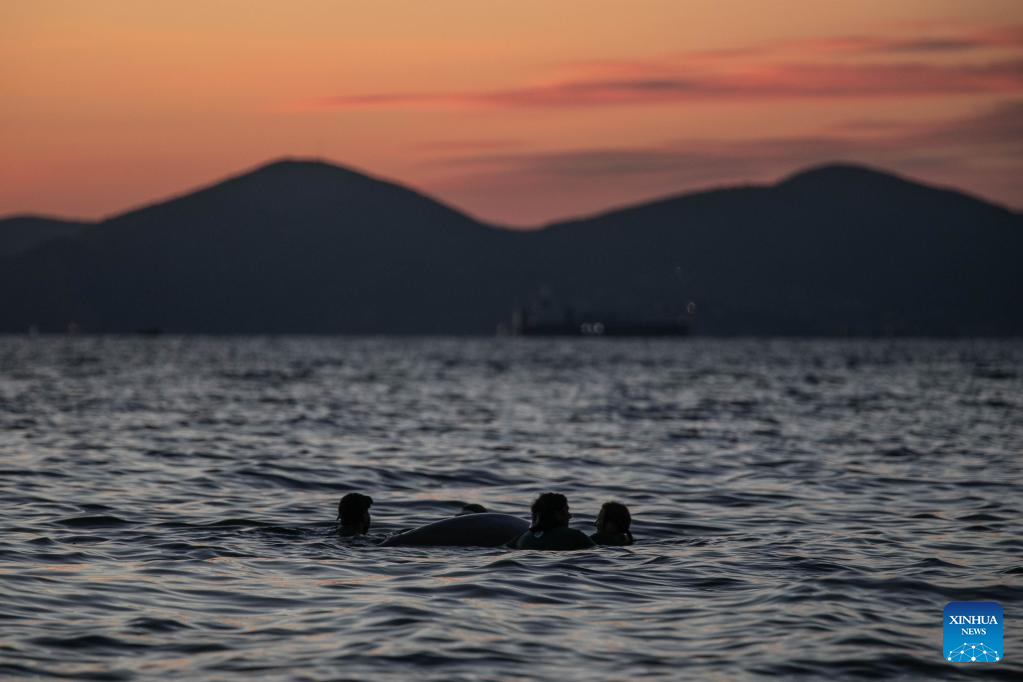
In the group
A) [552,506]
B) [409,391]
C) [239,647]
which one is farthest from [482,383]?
[239,647]

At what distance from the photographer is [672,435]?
3684cm

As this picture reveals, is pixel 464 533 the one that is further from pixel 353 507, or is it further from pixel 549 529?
pixel 353 507

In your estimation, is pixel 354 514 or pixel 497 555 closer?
pixel 497 555

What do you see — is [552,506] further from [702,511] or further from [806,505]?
[806,505]

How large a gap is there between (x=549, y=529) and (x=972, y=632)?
18.4 feet

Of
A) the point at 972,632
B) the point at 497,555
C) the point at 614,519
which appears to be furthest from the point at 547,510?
the point at 972,632

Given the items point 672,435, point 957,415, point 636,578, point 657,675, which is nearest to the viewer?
point 657,675

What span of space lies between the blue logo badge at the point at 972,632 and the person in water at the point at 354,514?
7291 millimetres

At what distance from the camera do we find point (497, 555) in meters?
15.9

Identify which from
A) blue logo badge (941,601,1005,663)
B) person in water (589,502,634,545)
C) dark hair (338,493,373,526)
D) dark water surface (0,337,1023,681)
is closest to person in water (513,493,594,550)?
dark water surface (0,337,1023,681)

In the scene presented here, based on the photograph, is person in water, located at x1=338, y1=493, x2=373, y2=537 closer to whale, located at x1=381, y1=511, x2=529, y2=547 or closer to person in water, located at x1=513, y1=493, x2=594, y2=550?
whale, located at x1=381, y1=511, x2=529, y2=547

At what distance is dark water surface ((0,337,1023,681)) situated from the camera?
11344 millimetres

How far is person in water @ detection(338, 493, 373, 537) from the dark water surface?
2.19ft

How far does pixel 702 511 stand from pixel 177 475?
9883 mm
